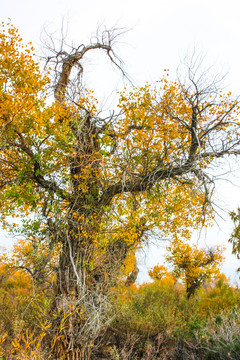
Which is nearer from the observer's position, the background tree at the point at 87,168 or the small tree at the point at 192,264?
the background tree at the point at 87,168

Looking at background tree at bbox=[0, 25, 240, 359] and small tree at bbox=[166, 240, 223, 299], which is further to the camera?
small tree at bbox=[166, 240, 223, 299]

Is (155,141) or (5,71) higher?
(5,71)

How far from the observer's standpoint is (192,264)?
47.6 feet

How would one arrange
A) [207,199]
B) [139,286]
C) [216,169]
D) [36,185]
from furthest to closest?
[139,286], [36,185], [216,169], [207,199]

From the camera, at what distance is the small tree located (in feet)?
46.5

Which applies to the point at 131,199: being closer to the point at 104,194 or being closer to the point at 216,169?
the point at 104,194

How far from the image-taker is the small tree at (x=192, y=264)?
46.5 feet

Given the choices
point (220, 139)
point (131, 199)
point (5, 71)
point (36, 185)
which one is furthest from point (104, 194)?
point (5, 71)

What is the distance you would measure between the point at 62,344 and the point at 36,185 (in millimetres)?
3416

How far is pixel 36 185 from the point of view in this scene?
6621 mm

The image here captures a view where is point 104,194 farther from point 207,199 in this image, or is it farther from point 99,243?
point 207,199

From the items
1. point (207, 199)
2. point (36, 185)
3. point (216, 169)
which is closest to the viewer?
point (207, 199)

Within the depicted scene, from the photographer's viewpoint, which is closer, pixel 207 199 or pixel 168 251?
pixel 207 199

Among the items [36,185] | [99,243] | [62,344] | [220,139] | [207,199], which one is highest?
[220,139]
